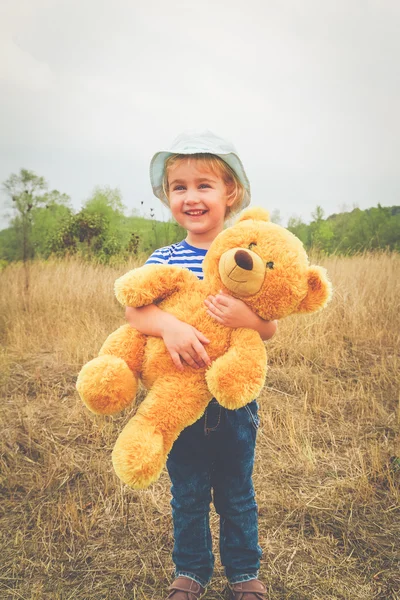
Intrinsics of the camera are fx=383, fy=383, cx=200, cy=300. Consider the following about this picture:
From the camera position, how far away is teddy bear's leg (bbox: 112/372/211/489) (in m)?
0.88

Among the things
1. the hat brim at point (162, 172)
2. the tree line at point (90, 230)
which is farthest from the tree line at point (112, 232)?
the hat brim at point (162, 172)

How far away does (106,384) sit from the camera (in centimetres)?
93

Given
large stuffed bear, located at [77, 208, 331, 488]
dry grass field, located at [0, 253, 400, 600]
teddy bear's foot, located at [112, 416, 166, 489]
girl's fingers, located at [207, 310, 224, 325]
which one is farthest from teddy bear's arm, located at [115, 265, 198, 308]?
dry grass field, located at [0, 253, 400, 600]

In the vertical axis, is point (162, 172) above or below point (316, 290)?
above

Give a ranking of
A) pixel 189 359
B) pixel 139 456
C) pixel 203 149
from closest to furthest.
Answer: pixel 139 456 → pixel 189 359 → pixel 203 149

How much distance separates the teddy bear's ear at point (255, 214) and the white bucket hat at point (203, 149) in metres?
0.21

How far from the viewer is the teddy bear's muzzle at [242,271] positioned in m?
0.90

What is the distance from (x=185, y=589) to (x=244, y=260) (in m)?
1.11

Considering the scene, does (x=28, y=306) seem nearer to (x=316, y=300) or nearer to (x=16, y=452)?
(x=16, y=452)

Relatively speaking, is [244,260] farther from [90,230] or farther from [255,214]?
[90,230]

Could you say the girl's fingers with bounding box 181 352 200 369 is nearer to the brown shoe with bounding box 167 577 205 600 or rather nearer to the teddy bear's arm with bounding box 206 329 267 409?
the teddy bear's arm with bounding box 206 329 267 409

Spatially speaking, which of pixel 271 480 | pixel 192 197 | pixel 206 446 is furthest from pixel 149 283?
pixel 271 480

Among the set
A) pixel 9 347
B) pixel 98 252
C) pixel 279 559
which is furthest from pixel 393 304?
pixel 98 252

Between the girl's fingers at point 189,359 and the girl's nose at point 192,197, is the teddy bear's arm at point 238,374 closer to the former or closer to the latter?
the girl's fingers at point 189,359
